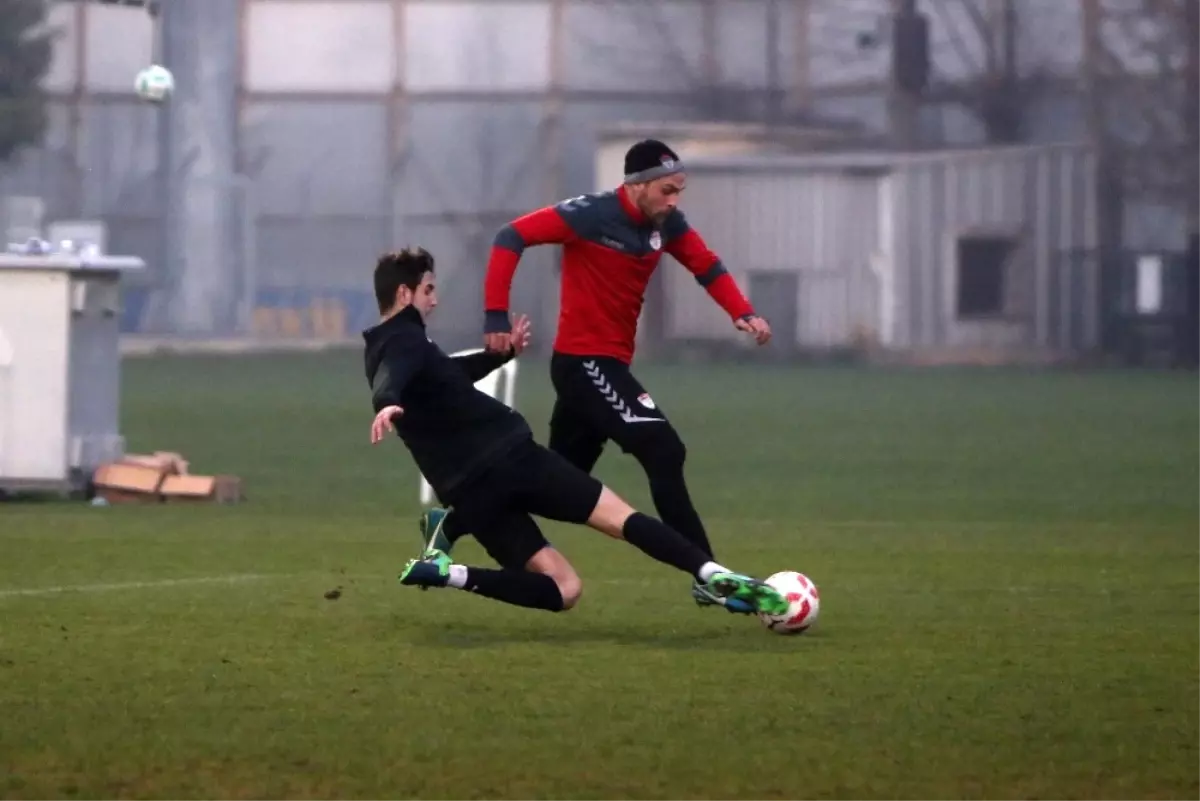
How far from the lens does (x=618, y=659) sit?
8.04 metres

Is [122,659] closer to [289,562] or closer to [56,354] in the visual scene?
[289,562]

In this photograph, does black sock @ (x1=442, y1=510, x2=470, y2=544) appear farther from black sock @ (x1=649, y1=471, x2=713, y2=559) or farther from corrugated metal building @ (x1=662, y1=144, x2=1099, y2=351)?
corrugated metal building @ (x1=662, y1=144, x2=1099, y2=351)

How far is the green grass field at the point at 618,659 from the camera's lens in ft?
19.9

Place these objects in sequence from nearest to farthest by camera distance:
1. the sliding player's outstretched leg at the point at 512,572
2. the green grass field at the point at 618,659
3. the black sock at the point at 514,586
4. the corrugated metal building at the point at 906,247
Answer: the green grass field at the point at 618,659
the sliding player's outstretched leg at the point at 512,572
the black sock at the point at 514,586
the corrugated metal building at the point at 906,247

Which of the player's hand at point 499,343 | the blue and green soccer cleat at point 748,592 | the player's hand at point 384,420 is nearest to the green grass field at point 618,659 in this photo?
the blue and green soccer cleat at point 748,592

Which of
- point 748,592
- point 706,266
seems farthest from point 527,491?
point 706,266

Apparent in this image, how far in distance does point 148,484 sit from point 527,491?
740 centimetres

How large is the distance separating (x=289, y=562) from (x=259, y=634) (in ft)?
9.60

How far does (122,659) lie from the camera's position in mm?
7996

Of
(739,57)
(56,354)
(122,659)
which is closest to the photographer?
(122,659)

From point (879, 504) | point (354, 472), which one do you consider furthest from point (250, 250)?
point (879, 504)

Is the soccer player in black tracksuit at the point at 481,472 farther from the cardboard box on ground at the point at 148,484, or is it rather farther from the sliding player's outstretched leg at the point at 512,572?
the cardboard box on ground at the point at 148,484

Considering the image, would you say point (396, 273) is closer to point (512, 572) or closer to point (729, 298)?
point (512, 572)

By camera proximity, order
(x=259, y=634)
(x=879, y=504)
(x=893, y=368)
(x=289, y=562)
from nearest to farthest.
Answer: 1. (x=259, y=634)
2. (x=289, y=562)
3. (x=879, y=504)
4. (x=893, y=368)
